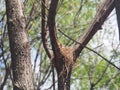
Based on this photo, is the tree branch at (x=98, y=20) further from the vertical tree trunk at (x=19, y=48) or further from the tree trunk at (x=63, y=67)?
the vertical tree trunk at (x=19, y=48)

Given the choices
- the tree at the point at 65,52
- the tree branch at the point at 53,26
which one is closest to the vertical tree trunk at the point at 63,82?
the tree at the point at 65,52

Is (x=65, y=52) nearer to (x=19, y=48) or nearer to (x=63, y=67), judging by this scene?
(x=63, y=67)

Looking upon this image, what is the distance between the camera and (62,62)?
326 cm

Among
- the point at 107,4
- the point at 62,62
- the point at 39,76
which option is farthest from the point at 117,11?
the point at 39,76

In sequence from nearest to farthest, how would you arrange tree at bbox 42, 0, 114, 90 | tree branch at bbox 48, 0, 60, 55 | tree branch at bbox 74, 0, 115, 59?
tree branch at bbox 48, 0, 60, 55
tree branch at bbox 74, 0, 115, 59
tree at bbox 42, 0, 114, 90

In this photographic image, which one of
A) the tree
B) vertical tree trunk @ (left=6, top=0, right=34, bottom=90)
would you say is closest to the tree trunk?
the tree

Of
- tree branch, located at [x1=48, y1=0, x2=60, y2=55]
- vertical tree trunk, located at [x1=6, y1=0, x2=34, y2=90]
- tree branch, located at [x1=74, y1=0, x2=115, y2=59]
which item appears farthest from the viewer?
vertical tree trunk, located at [x1=6, y1=0, x2=34, y2=90]

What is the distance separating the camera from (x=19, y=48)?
3391 millimetres

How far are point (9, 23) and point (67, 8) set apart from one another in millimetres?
4261

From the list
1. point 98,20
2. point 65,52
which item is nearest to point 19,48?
point 65,52

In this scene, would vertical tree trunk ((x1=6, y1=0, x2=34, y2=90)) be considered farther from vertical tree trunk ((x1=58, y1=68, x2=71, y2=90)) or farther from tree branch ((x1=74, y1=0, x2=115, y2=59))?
tree branch ((x1=74, y1=0, x2=115, y2=59))

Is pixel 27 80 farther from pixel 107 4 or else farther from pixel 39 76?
pixel 39 76

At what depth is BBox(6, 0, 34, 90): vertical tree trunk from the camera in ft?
10.7

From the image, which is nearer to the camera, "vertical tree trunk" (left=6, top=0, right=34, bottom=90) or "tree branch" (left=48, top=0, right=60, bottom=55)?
"tree branch" (left=48, top=0, right=60, bottom=55)
